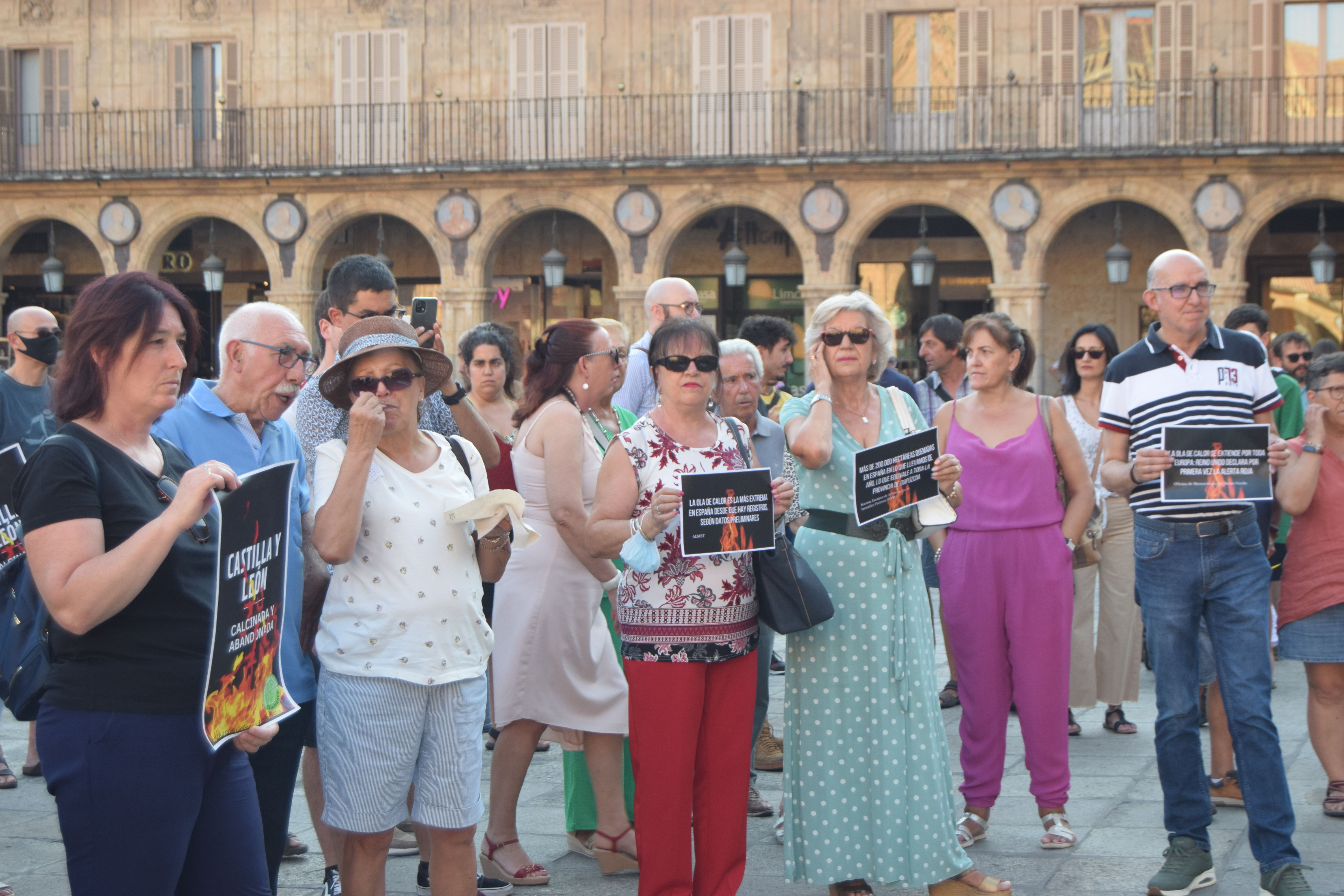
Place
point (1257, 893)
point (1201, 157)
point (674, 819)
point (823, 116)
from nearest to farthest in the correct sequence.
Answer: point (674, 819)
point (1257, 893)
point (1201, 157)
point (823, 116)

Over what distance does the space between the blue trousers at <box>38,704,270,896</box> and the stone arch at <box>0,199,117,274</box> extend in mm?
22613

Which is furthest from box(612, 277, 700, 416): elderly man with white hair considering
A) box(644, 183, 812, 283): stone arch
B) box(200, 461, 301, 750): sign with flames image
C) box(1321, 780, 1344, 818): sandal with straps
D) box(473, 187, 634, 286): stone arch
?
box(473, 187, 634, 286): stone arch

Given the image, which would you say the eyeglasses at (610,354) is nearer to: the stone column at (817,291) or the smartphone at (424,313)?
the smartphone at (424,313)

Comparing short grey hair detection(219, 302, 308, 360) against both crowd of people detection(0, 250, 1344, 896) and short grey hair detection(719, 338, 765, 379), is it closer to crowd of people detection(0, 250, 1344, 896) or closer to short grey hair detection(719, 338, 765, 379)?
crowd of people detection(0, 250, 1344, 896)

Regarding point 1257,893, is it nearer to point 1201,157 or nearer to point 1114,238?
point 1201,157

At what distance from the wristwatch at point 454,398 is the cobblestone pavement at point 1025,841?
65.9 inches

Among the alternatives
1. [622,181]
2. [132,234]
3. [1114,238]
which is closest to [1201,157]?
[1114,238]

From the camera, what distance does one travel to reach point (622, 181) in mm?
22406

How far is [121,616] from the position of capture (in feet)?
9.45

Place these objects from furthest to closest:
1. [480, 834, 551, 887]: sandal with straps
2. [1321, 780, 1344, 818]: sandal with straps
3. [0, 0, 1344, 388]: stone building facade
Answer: [0, 0, 1344, 388]: stone building facade < [1321, 780, 1344, 818]: sandal with straps < [480, 834, 551, 887]: sandal with straps

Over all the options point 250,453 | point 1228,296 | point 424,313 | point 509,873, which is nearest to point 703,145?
point 1228,296

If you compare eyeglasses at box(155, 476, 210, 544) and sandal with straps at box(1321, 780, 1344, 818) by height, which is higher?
eyeglasses at box(155, 476, 210, 544)

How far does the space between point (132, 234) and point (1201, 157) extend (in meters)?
17.3

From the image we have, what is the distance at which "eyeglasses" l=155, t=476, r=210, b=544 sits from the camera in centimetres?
301
